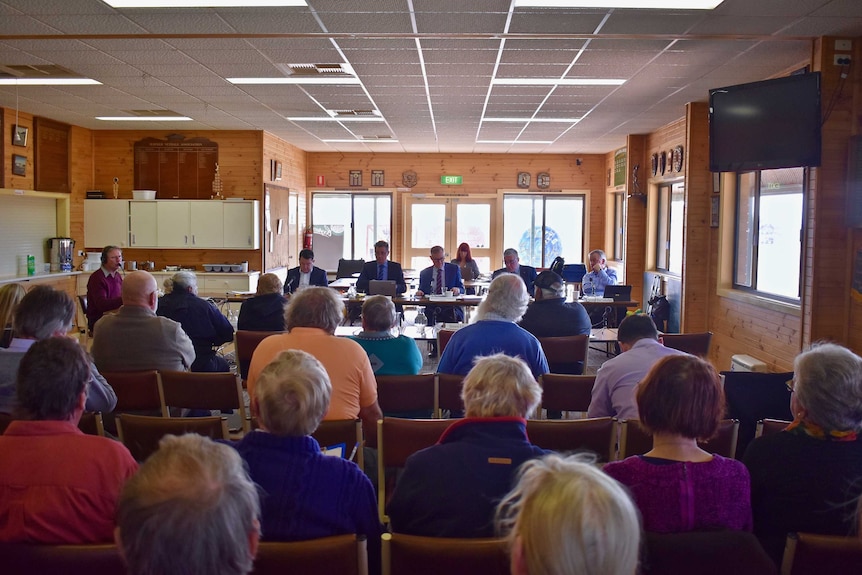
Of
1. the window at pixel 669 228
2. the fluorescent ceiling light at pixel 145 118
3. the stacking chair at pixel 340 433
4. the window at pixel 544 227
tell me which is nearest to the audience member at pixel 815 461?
the stacking chair at pixel 340 433

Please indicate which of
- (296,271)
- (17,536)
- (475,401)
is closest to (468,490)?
(475,401)

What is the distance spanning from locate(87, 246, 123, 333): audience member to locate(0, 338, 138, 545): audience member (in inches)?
231

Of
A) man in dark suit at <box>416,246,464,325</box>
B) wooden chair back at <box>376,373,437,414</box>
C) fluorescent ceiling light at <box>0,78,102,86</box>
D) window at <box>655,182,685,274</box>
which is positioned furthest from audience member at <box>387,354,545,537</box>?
window at <box>655,182,685,274</box>

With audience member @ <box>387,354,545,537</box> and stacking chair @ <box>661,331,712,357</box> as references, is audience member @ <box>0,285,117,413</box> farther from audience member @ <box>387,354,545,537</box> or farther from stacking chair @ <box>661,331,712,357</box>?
stacking chair @ <box>661,331,712,357</box>

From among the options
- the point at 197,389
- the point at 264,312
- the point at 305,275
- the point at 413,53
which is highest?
the point at 413,53

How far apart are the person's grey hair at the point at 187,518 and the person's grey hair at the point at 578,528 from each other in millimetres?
459

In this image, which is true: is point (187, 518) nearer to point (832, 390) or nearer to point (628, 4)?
point (832, 390)

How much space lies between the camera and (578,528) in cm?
110

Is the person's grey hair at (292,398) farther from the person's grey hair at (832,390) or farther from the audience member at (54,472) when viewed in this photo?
the person's grey hair at (832,390)

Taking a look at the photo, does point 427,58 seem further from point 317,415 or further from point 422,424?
point 317,415

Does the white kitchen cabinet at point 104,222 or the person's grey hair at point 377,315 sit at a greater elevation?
the white kitchen cabinet at point 104,222

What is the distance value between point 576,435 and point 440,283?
22.6ft

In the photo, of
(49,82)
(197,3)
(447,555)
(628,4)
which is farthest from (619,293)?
(447,555)

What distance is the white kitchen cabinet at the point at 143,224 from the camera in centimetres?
1188
